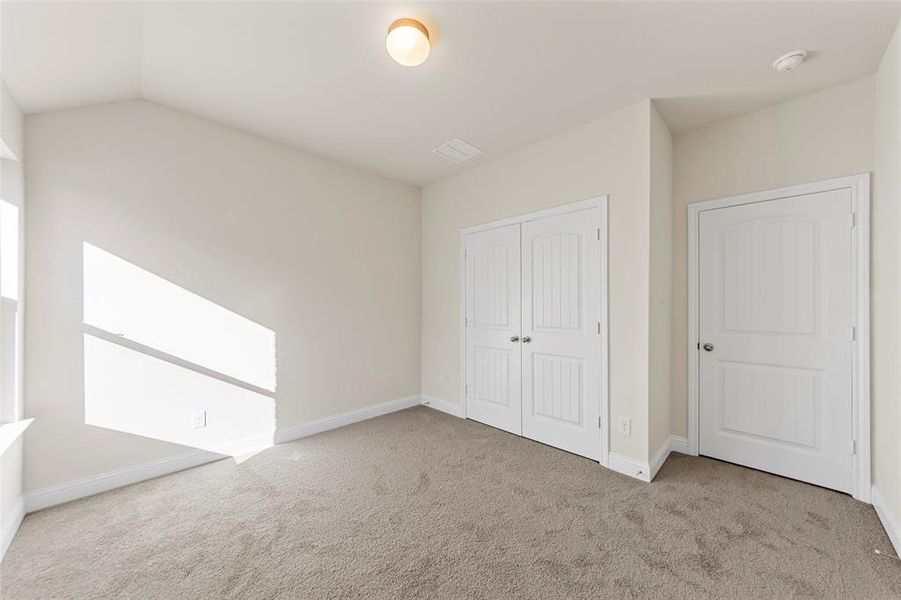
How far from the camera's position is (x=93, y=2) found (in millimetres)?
1623

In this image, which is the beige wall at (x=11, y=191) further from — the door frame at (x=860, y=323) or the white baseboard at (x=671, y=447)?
the door frame at (x=860, y=323)

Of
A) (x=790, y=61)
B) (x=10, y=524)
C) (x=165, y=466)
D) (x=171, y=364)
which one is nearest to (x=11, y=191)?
(x=171, y=364)

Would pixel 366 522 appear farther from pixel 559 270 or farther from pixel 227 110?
pixel 227 110

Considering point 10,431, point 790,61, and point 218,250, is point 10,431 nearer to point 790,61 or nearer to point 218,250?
point 218,250

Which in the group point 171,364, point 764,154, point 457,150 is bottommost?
point 171,364

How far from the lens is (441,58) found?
6.82 feet

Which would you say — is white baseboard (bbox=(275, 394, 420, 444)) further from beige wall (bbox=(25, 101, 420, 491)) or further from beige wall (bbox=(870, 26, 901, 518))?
beige wall (bbox=(870, 26, 901, 518))

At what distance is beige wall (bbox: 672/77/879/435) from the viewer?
227cm

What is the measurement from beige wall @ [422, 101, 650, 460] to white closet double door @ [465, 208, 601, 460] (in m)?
0.15

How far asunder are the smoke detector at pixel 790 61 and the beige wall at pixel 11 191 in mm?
4185

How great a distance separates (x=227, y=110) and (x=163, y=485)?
2.71 m

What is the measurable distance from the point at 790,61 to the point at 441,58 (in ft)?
6.48

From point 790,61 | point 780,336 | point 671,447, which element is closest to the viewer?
point 790,61

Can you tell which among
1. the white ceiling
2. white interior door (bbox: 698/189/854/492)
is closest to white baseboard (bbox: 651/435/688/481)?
white interior door (bbox: 698/189/854/492)
